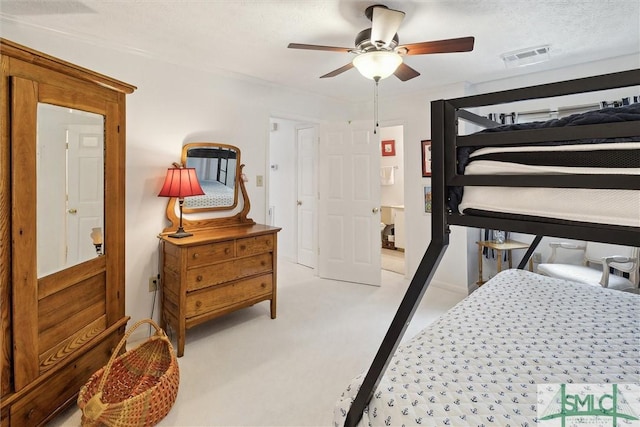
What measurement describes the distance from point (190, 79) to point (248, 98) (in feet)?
2.03

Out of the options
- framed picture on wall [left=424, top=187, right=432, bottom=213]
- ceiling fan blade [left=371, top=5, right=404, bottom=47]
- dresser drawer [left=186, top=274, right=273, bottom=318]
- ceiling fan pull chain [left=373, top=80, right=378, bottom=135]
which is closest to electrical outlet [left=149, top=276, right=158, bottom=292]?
dresser drawer [left=186, top=274, right=273, bottom=318]

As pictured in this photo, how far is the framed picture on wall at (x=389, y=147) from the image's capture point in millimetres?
5863

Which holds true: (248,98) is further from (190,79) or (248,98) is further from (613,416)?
(613,416)

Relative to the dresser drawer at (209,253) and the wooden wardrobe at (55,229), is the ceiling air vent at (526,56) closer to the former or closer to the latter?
the dresser drawer at (209,253)

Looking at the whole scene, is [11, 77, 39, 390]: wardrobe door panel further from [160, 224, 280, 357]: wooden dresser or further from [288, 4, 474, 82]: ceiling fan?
[288, 4, 474, 82]: ceiling fan

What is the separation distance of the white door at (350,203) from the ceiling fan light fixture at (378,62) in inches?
70.8

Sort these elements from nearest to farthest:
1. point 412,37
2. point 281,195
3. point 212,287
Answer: point 412,37 → point 212,287 → point 281,195

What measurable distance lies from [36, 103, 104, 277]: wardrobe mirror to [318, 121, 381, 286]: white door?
2713 mm

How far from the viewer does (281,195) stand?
16.8 ft

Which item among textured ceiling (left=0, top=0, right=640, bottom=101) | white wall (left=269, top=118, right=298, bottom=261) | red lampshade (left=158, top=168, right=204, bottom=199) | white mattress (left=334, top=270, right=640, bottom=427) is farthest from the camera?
white wall (left=269, top=118, right=298, bottom=261)

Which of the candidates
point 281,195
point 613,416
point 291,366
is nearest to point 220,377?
point 291,366

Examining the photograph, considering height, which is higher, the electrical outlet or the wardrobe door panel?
the wardrobe door panel

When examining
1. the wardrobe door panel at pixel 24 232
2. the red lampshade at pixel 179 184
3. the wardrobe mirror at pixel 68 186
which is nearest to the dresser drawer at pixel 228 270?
the red lampshade at pixel 179 184

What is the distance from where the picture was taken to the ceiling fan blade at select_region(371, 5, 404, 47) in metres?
1.85
